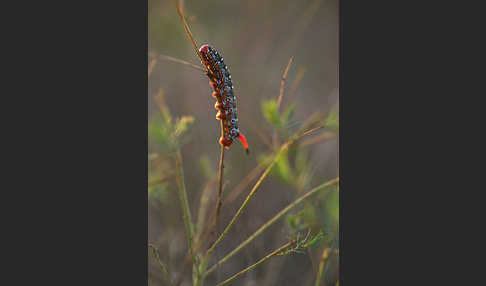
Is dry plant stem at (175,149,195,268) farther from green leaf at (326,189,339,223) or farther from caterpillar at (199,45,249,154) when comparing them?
green leaf at (326,189,339,223)

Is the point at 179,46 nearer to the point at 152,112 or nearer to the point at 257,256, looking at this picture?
the point at 152,112

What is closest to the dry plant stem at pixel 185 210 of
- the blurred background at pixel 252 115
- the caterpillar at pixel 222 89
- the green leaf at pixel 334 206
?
the caterpillar at pixel 222 89

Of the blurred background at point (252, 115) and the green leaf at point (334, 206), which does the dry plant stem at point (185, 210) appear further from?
the green leaf at point (334, 206)

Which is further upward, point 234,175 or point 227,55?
point 227,55

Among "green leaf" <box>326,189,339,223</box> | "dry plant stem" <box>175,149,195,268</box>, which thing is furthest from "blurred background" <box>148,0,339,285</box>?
"dry plant stem" <box>175,149,195,268</box>

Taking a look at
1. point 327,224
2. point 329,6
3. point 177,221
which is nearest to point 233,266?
point 177,221

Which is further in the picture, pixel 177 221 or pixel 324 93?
pixel 324 93

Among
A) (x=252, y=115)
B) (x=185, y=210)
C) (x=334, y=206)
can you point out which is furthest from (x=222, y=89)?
(x=252, y=115)
